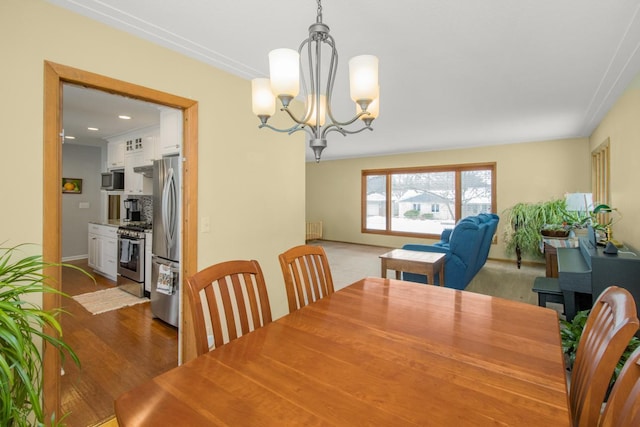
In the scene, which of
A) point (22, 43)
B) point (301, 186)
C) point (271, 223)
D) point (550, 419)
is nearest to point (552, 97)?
point (301, 186)

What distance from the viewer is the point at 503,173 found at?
6.52 meters

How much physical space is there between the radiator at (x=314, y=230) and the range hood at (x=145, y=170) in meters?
4.94

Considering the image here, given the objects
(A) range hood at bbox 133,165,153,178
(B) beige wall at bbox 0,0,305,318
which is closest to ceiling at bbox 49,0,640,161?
(B) beige wall at bbox 0,0,305,318

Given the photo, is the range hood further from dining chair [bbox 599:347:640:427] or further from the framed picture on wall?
dining chair [bbox 599:347:640:427]

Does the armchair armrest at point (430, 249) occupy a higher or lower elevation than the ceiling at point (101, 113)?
lower

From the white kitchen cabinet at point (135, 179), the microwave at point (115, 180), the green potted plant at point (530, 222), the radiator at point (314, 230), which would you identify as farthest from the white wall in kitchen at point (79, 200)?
the green potted plant at point (530, 222)

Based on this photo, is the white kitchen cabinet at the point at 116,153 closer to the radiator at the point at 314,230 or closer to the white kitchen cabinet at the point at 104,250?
the white kitchen cabinet at the point at 104,250

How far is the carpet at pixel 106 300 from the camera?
3684mm

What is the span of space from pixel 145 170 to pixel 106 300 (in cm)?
186

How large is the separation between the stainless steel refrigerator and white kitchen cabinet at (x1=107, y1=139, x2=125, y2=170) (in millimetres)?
2479

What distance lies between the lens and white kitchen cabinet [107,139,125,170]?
17.2 ft

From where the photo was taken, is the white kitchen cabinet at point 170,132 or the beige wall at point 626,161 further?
the white kitchen cabinet at point 170,132

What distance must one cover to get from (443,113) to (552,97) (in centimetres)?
120

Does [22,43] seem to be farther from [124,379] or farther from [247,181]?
[124,379]
